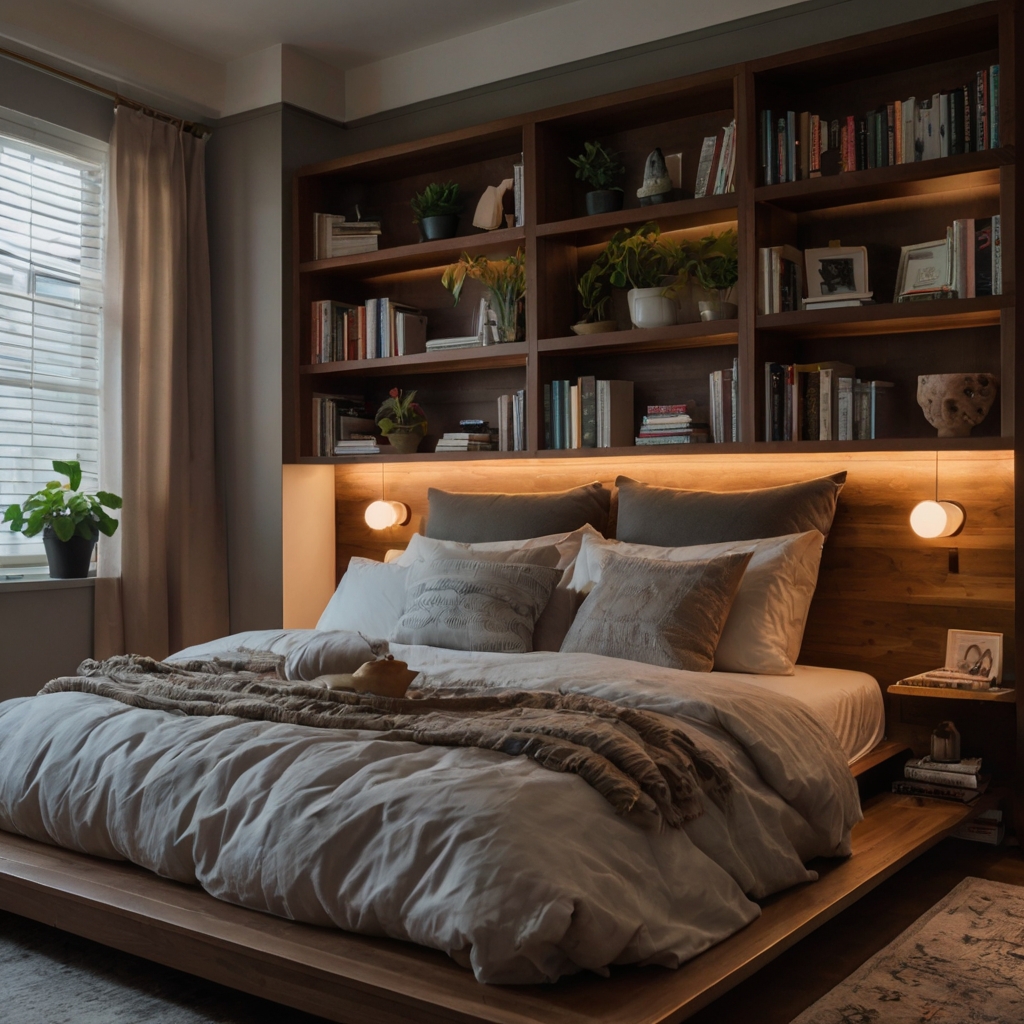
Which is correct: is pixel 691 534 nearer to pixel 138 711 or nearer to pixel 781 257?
pixel 781 257

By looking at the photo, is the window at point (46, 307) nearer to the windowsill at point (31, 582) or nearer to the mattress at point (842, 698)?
the windowsill at point (31, 582)

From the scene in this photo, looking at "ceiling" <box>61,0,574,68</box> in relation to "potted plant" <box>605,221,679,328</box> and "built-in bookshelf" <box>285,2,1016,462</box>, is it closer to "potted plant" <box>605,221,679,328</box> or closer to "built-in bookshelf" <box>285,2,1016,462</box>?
"built-in bookshelf" <box>285,2,1016,462</box>

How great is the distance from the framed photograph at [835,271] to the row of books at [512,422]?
3.74ft

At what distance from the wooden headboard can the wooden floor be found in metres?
1.09

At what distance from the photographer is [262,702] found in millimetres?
2559

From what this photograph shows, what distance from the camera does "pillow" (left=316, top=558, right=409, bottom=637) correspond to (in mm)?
3814

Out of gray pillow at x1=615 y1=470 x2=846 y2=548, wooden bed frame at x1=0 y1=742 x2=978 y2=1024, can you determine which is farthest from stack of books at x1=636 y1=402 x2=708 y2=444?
wooden bed frame at x1=0 y1=742 x2=978 y2=1024

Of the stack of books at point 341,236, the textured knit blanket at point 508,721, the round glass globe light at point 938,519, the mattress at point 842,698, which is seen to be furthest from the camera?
the stack of books at point 341,236

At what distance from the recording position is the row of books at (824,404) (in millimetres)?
3461

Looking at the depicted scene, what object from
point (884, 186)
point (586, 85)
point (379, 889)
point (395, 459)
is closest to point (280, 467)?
point (395, 459)

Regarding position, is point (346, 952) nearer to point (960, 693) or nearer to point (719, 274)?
point (960, 693)

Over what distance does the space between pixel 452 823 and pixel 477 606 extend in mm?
1550

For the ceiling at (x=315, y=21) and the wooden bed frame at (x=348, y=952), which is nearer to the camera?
the wooden bed frame at (x=348, y=952)

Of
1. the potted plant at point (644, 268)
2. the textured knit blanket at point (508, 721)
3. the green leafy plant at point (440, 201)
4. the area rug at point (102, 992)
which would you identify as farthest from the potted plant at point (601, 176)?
the area rug at point (102, 992)
